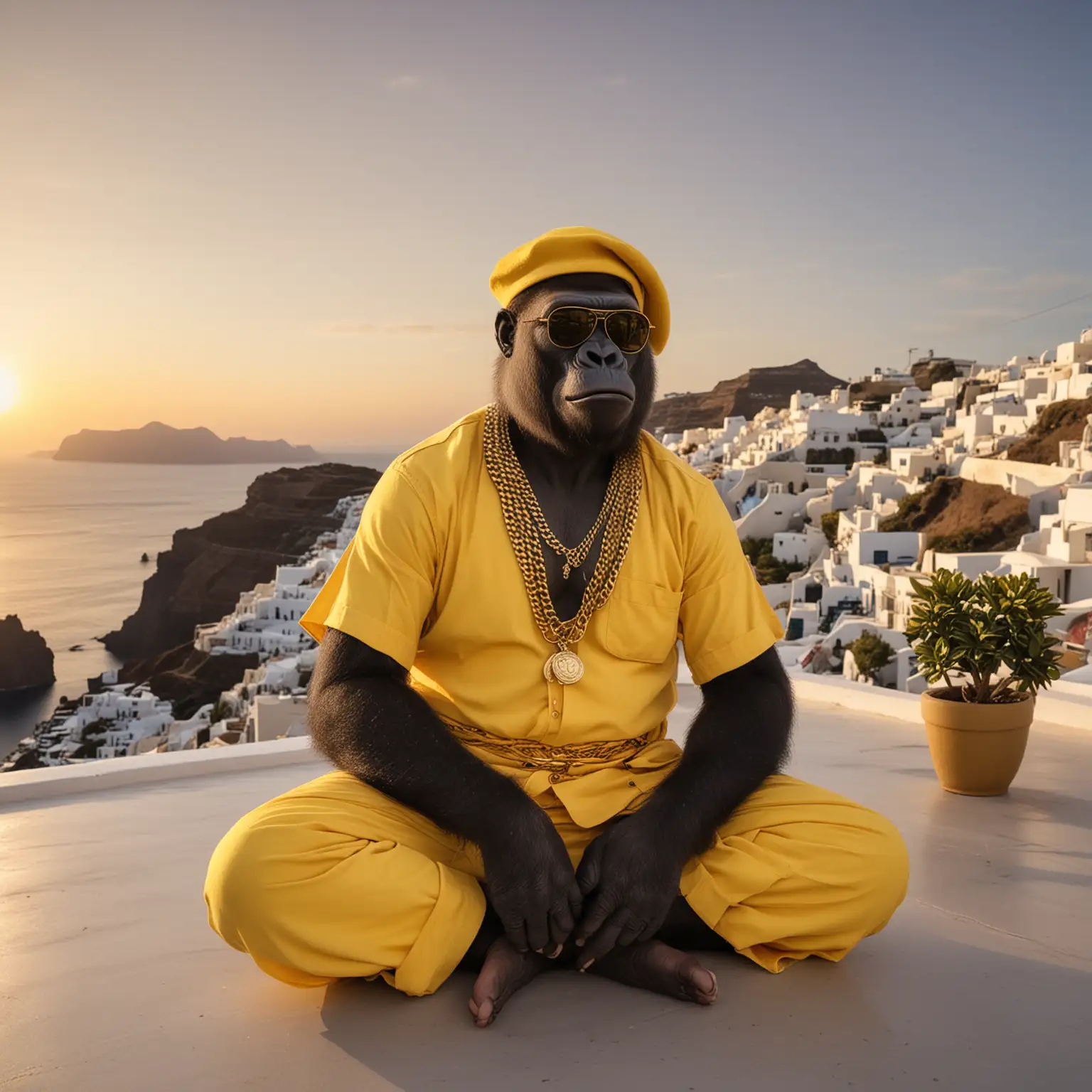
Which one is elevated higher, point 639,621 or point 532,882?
point 639,621

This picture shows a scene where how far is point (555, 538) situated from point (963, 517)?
3357 cm

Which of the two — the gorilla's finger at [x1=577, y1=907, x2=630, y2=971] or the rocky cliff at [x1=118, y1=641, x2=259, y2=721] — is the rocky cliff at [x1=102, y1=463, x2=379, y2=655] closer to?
the rocky cliff at [x1=118, y1=641, x2=259, y2=721]

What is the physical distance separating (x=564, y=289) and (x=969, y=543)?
102ft

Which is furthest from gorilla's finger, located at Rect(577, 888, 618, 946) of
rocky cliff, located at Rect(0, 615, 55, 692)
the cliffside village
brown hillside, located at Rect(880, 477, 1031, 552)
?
rocky cliff, located at Rect(0, 615, 55, 692)

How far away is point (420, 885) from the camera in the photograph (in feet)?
5.40

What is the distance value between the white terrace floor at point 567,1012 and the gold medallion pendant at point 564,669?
501 mm

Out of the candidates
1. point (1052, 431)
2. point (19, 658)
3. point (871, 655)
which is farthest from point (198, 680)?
point (1052, 431)

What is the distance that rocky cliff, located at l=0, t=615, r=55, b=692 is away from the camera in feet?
174

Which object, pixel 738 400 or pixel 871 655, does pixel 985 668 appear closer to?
pixel 871 655

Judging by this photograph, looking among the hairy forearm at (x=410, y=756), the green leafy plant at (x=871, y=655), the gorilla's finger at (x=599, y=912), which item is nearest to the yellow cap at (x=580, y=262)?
the hairy forearm at (x=410, y=756)

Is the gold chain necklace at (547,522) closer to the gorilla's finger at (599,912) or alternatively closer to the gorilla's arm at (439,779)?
the gorilla's arm at (439,779)

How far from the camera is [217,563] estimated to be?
7331cm

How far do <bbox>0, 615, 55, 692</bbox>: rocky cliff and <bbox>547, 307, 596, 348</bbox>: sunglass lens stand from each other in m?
57.9

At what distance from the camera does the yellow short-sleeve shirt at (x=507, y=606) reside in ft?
5.96
